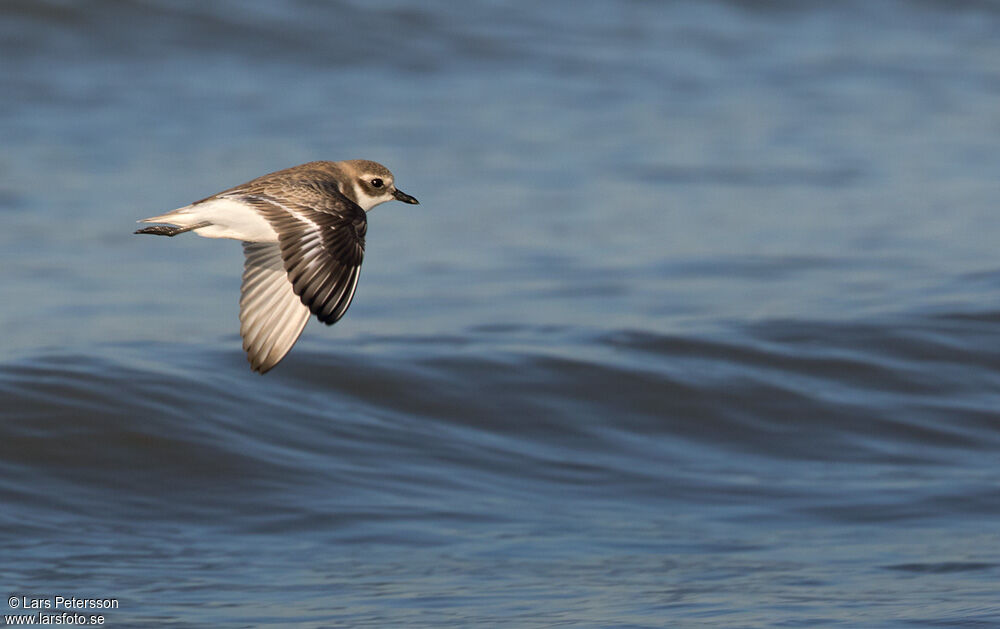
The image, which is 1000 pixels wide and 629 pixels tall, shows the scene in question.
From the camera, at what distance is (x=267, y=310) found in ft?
17.6

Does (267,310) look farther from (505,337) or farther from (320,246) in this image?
(505,337)

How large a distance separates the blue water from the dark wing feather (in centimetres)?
166

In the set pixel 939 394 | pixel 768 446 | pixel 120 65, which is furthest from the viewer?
pixel 120 65

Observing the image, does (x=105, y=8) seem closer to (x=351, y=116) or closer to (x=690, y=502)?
(x=351, y=116)

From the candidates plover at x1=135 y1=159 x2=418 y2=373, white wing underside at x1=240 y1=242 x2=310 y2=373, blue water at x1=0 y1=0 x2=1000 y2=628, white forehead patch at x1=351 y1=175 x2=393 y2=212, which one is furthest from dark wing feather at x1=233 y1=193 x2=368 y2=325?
blue water at x1=0 y1=0 x2=1000 y2=628

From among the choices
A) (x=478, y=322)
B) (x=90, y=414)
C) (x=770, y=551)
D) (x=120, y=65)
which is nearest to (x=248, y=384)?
(x=90, y=414)

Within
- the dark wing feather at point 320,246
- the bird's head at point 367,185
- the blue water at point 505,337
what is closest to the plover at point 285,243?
the dark wing feather at point 320,246

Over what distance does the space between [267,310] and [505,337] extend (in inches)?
168

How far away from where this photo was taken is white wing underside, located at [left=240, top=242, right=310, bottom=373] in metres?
5.13

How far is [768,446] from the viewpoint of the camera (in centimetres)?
852

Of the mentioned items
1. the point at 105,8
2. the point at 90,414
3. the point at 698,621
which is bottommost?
the point at 698,621

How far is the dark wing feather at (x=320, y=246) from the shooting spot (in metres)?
4.74

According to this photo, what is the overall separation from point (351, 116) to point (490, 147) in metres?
1.58

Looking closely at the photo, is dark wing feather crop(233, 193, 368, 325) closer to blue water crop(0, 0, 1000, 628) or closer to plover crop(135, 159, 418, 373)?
plover crop(135, 159, 418, 373)
